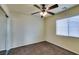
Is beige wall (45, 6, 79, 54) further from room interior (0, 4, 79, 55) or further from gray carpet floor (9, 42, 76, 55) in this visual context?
gray carpet floor (9, 42, 76, 55)

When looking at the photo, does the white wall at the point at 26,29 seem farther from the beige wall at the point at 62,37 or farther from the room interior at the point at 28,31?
the beige wall at the point at 62,37

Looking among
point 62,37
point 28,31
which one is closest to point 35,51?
point 28,31

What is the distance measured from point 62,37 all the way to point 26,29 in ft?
4.51

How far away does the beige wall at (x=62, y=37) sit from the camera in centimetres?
268

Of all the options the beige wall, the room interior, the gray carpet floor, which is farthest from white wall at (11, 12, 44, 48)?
the beige wall

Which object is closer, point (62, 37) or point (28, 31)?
point (28, 31)

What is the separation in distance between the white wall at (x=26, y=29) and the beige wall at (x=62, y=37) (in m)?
0.46

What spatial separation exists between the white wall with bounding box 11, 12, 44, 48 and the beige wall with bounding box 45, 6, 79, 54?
0.46 metres

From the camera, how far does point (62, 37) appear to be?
3.27m

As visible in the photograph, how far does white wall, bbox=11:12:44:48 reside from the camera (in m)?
2.71

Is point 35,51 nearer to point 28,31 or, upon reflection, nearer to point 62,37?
point 28,31

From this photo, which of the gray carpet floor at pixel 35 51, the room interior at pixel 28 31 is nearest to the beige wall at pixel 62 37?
the room interior at pixel 28 31
